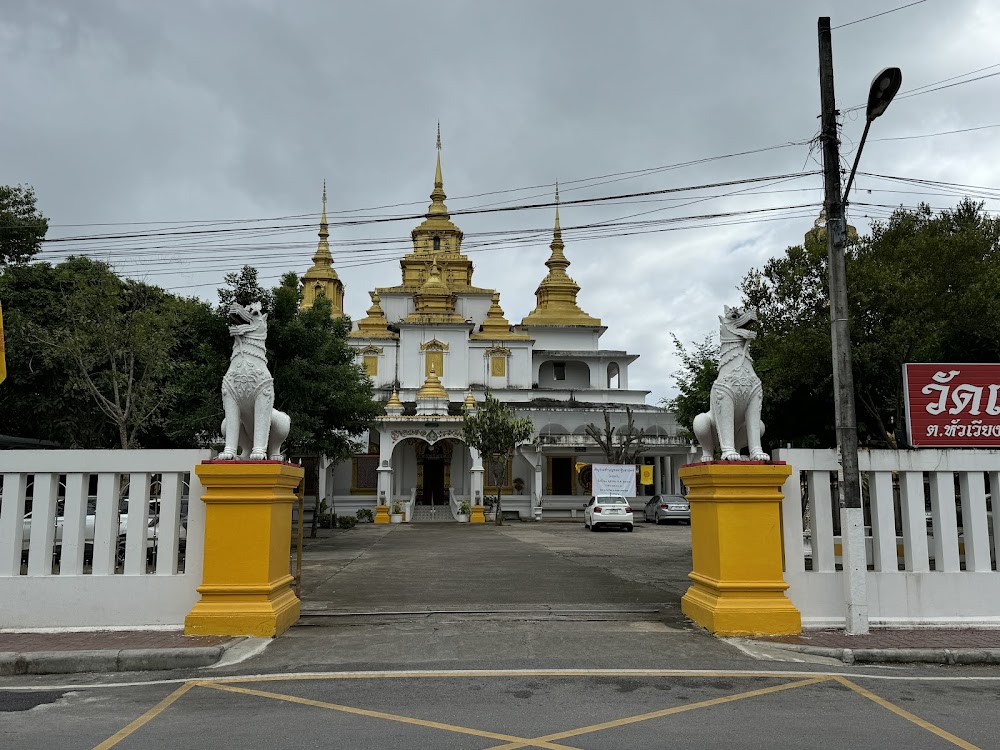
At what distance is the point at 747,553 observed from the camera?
25.7 ft

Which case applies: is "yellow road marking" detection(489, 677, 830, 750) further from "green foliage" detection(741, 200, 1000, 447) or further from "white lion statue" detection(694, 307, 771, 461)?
"green foliage" detection(741, 200, 1000, 447)

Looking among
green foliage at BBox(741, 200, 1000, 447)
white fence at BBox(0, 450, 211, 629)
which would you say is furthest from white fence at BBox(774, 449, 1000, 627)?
white fence at BBox(0, 450, 211, 629)

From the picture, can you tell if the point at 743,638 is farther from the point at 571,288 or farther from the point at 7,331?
the point at 571,288

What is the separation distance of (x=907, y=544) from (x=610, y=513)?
18737 millimetres

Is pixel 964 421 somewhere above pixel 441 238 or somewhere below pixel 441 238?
below

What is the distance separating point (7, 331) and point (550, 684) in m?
20.8

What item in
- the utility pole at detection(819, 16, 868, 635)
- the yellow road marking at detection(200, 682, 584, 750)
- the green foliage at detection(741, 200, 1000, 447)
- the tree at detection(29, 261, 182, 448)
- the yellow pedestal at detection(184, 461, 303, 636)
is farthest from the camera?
the tree at detection(29, 261, 182, 448)

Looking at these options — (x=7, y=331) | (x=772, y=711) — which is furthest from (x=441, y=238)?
(x=772, y=711)

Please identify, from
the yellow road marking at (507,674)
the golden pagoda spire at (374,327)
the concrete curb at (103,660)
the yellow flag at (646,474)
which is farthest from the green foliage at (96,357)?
the yellow flag at (646,474)

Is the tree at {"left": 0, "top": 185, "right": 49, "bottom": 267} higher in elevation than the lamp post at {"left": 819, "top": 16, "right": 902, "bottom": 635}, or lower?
higher

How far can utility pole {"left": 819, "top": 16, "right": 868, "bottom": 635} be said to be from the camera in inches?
301

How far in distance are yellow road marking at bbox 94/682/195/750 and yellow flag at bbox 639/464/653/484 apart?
29.3 m

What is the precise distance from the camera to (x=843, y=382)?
25.5 ft

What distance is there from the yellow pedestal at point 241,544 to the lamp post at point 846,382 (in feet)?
18.0
